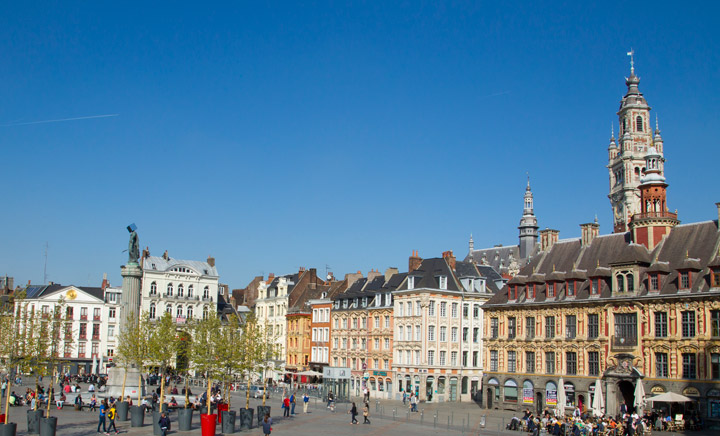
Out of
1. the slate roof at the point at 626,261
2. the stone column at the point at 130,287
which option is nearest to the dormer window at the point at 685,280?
the slate roof at the point at 626,261

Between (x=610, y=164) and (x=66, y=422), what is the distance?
348ft

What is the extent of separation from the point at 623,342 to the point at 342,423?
21076 mm

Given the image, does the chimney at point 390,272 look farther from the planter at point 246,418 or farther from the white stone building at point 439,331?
the planter at point 246,418

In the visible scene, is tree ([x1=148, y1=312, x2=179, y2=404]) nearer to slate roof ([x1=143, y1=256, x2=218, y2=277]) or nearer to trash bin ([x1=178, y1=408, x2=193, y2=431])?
trash bin ([x1=178, y1=408, x2=193, y2=431])

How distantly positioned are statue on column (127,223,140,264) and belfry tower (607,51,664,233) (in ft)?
266

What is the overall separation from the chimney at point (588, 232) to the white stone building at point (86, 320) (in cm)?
6278

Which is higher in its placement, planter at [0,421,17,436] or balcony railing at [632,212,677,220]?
balcony railing at [632,212,677,220]

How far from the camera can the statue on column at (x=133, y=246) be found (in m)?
61.0

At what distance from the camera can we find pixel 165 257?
334 ft

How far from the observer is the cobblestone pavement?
3922 centimetres

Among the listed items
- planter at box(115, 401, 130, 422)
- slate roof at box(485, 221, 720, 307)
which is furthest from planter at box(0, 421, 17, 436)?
slate roof at box(485, 221, 720, 307)

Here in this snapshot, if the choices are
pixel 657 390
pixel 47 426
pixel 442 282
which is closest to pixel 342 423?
pixel 47 426

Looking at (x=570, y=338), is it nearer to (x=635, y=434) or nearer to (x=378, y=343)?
(x=635, y=434)

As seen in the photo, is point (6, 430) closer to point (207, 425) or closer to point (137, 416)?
point (207, 425)
